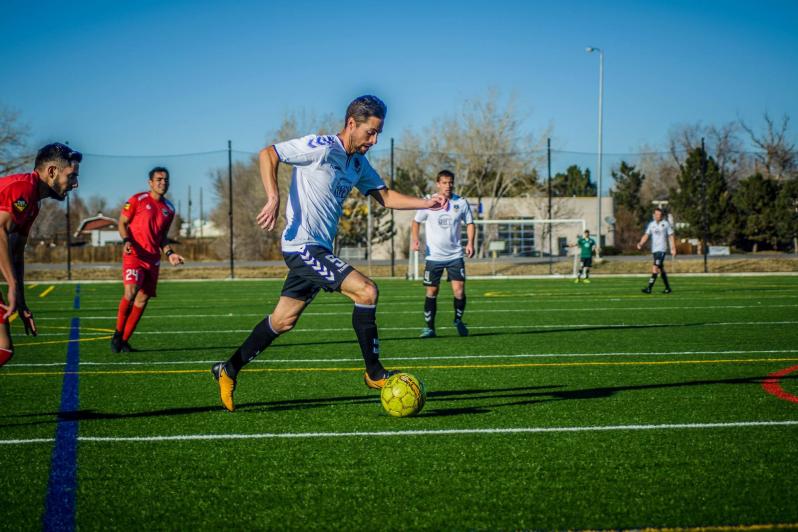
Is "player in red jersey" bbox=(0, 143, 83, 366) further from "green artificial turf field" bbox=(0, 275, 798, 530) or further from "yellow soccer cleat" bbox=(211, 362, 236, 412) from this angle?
"yellow soccer cleat" bbox=(211, 362, 236, 412)

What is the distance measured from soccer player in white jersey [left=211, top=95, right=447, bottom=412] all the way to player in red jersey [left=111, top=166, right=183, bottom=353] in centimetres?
461

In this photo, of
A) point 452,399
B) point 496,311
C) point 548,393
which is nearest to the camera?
point 452,399

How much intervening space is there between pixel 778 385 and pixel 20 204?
605 cm

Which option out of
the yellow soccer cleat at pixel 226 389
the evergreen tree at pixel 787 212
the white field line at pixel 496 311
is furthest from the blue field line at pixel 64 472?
the evergreen tree at pixel 787 212

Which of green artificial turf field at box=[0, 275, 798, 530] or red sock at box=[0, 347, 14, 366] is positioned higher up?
red sock at box=[0, 347, 14, 366]

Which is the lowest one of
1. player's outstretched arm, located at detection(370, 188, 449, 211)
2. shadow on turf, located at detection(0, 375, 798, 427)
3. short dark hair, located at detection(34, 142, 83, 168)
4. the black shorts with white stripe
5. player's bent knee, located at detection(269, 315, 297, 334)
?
shadow on turf, located at detection(0, 375, 798, 427)

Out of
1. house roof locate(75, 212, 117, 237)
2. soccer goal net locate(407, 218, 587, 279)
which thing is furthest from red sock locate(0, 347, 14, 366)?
soccer goal net locate(407, 218, 587, 279)

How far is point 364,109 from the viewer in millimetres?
6176

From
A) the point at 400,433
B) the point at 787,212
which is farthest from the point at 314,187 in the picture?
the point at 787,212

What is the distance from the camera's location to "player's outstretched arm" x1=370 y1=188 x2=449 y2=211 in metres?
6.70

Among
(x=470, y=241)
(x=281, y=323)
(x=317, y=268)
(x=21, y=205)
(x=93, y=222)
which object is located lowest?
(x=281, y=323)

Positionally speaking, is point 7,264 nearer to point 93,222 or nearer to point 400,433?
point 400,433

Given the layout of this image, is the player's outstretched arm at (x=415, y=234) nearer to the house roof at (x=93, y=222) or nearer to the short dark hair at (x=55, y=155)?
the house roof at (x=93, y=222)

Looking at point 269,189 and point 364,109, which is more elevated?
point 364,109
